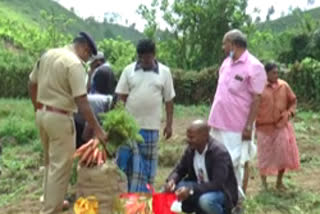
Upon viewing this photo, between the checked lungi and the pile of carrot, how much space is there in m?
0.85

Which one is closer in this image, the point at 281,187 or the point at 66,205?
the point at 66,205

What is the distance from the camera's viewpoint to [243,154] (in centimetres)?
621

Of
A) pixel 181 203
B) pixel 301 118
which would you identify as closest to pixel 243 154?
pixel 181 203

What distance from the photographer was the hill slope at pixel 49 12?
64.3m

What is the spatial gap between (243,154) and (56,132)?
1.73 m

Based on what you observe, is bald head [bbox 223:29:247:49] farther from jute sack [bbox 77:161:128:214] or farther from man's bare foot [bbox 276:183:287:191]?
man's bare foot [bbox 276:183:287:191]

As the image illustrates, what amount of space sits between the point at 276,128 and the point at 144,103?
196 centimetres

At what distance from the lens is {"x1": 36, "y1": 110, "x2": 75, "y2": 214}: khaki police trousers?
578 centimetres

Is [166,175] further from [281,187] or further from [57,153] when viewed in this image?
[57,153]

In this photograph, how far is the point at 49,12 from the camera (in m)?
63.2

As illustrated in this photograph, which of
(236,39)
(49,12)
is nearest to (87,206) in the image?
(236,39)

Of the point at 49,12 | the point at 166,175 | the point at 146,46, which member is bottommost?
the point at 166,175

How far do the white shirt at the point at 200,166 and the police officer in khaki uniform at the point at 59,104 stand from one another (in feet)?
3.50

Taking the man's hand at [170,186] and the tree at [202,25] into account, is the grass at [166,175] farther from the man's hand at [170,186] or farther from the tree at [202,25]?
the tree at [202,25]
